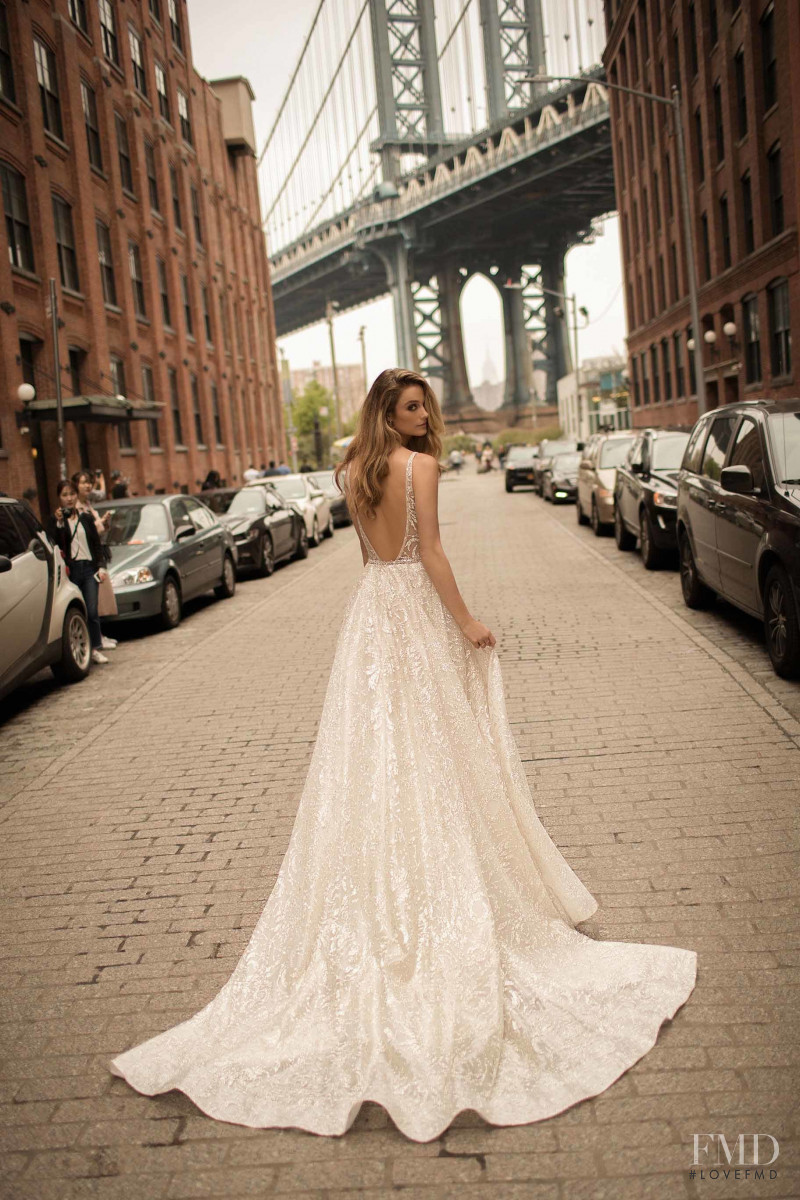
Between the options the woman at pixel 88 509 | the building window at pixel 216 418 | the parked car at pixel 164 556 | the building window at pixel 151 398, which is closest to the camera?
the woman at pixel 88 509

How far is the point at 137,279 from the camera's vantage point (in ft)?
101

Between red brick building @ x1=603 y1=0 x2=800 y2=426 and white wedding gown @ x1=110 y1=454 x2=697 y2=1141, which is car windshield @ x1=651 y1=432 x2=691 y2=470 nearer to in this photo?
white wedding gown @ x1=110 y1=454 x2=697 y2=1141

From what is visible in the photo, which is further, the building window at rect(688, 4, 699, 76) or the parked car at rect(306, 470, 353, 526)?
the building window at rect(688, 4, 699, 76)

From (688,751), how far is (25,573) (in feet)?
17.2

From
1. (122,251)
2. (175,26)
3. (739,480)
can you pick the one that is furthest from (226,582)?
(175,26)

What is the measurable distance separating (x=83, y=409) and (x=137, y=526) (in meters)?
10.3

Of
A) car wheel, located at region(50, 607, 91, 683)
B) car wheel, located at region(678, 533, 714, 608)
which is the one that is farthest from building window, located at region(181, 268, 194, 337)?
car wheel, located at region(678, 533, 714, 608)

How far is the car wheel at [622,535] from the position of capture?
1603 centimetres

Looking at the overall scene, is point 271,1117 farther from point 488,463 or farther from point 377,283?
point 377,283

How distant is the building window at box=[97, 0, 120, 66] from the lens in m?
29.2

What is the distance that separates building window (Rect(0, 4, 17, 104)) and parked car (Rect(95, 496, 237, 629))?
12.6 m

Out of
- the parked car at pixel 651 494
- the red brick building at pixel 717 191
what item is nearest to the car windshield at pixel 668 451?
the parked car at pixel 651 494

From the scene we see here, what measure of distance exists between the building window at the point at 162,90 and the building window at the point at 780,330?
19.4 meters

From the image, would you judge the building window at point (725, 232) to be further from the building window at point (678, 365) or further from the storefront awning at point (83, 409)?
the storefront awning at point (83, 409)
